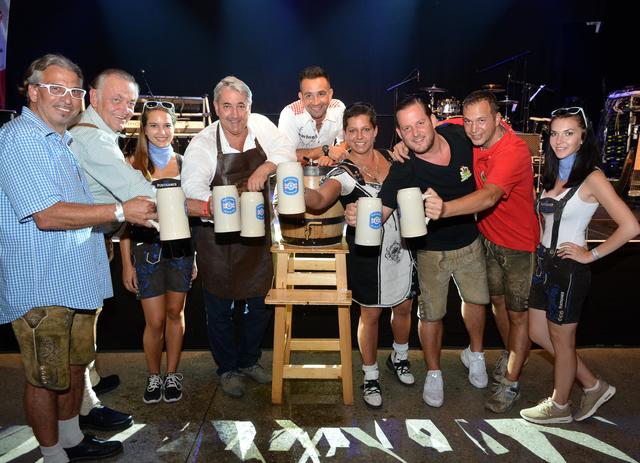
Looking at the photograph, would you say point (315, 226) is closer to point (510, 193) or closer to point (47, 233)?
point (510, 193)

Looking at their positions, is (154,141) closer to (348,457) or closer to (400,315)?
(400,315)

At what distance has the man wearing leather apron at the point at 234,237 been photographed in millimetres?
2549

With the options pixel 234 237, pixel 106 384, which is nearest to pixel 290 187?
pixel 234 237

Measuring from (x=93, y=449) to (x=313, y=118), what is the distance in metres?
2.60

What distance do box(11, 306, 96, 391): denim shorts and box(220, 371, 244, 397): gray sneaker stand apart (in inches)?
42.5

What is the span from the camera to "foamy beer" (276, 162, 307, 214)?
6.73 feet

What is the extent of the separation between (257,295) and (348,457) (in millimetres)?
1107

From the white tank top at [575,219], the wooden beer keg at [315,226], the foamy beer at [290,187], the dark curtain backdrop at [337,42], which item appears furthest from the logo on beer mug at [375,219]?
the dark curtain backdrop at [337,42]

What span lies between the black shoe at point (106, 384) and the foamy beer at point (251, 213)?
1601mm

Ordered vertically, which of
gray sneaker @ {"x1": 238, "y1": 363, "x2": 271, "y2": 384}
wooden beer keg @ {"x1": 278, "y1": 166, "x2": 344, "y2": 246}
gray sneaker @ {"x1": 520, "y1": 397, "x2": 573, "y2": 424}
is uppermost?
wooden beer keg @ {"x1": 278, "y1": 166, "x2": 344, "y2": 246}

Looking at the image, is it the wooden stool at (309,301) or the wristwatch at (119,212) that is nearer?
the wristwatch at (119,212)

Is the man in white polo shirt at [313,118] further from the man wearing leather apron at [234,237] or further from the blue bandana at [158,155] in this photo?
the blue bandana at [158,155]

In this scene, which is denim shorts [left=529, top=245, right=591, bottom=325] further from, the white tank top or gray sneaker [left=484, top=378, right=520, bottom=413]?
gray sneaker [left=484, top=378, right=520, bottom=413]

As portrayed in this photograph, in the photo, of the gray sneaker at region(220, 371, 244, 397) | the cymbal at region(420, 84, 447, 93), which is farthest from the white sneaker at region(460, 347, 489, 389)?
the cymbal at region(420, 84, 447, 93)
